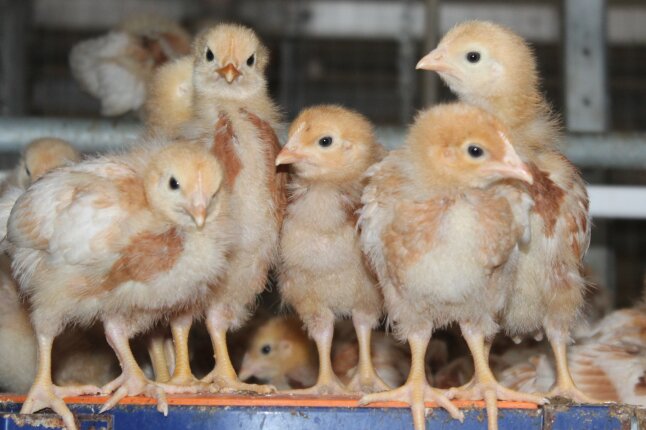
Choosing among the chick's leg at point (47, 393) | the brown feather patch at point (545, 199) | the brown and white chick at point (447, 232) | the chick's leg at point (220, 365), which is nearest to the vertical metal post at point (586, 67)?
the brown feather patch at point (545, 199)

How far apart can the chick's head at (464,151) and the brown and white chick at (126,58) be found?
2436 millimetres

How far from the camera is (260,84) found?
292 cm

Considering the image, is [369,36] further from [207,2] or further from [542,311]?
[542,311]

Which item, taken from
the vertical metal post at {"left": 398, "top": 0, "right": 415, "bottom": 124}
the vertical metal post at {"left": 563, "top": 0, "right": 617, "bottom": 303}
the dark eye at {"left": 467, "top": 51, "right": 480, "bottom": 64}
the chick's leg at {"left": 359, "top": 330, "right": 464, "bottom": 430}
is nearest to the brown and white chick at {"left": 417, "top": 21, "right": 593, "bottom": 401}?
the dark eye at {"left": 467, "top": 51, "right": 480, "bottom": 64}

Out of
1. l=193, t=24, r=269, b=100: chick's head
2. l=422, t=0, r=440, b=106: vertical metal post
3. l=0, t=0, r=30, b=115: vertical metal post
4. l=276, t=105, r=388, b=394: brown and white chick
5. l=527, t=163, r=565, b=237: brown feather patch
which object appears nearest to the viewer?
l=527, t=163, r=565, b=237: brown feather patch

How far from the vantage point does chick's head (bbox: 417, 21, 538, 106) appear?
9.29 feet

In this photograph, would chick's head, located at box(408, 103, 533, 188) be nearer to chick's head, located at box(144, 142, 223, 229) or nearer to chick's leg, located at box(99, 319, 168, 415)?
chick's head, located at box(144, 142, 223, 229)

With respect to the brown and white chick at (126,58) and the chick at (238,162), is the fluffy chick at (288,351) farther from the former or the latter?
the brown and white chick at (126,58)

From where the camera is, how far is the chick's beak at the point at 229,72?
9.21 ft

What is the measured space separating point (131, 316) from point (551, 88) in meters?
4.60

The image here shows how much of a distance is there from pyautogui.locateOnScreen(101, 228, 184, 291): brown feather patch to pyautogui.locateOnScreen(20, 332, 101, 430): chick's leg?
9.2 inches

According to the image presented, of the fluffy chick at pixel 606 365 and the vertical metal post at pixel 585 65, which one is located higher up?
the vertical metal post at pixel 585 65

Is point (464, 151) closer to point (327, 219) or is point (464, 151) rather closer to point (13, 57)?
point (327, 219)

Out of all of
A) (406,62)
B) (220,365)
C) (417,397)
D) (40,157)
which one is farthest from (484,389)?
(406,62)
